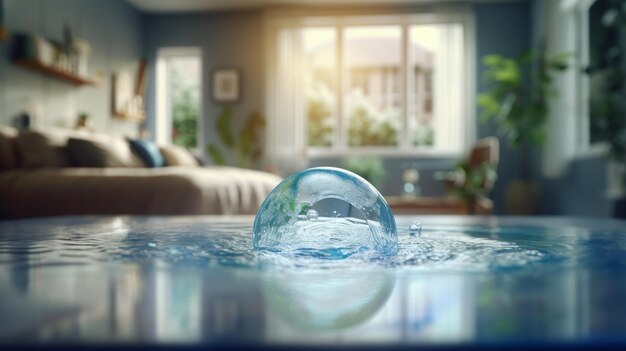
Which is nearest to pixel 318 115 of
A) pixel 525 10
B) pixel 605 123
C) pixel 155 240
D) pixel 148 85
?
pixel 148 85

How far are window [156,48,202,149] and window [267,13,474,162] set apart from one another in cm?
119

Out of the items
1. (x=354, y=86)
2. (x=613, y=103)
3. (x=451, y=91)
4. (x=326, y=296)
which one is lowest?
(x=326, y=296)

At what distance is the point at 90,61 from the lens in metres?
5.75

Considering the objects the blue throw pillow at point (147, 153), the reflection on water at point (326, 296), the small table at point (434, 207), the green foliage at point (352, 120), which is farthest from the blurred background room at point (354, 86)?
the reflection on water at point (326, 296)

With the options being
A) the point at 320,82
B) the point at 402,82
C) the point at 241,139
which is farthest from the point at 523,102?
the point at 241,139

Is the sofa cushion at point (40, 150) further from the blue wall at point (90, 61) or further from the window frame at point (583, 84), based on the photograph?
the window frame at point (583, 84)

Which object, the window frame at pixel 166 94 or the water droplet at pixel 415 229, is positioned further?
the window frame at pixel 166 94

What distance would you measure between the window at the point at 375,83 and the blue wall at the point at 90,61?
5.50 feet

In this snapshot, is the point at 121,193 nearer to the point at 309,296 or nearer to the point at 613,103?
the point at 309,296

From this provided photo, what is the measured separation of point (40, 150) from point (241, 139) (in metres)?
3.32

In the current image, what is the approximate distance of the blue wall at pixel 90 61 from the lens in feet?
14.7

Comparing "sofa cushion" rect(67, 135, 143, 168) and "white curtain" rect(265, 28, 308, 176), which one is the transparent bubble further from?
"white curtain" rect(265, 28, 308, 176)

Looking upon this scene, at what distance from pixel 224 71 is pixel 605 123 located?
15.1 ft

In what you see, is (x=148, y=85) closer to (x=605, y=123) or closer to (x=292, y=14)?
(x=292, y=14)
